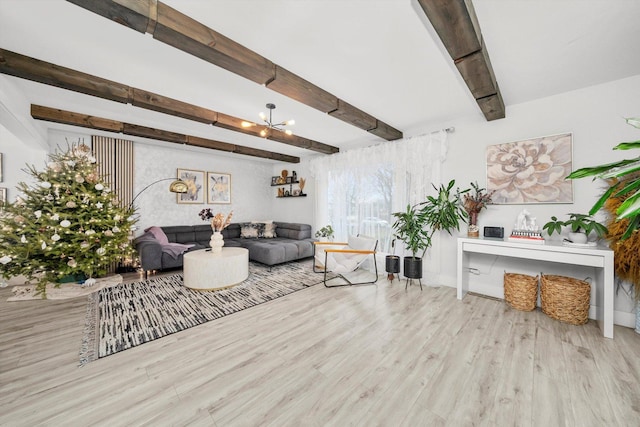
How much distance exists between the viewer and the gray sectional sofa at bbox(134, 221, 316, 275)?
4.00 metres

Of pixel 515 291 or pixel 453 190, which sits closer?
pixel 515 291

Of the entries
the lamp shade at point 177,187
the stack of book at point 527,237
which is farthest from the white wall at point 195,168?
the stack of book at point 527,237

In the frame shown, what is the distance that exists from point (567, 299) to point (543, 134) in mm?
1924

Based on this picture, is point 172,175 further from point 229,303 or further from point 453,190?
point 453,190

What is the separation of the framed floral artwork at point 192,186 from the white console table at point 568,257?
5.34 meters

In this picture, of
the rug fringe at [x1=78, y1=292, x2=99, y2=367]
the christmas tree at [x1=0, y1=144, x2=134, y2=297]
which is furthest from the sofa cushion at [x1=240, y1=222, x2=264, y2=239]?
the rug fringe at [x1=78, y1=292, x2=99, y2=367]

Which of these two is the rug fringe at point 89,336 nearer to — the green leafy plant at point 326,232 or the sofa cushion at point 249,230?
the sofa cushion at point 249,230

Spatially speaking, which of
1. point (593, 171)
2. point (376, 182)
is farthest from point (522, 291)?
point (376, 182)

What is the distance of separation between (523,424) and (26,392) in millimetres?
3100

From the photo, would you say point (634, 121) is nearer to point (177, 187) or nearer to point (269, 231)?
point (177, 187)

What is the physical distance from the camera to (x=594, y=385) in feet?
5.31

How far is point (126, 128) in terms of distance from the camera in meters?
3.82

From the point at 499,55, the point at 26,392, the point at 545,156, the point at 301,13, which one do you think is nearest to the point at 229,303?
the point at 26,392

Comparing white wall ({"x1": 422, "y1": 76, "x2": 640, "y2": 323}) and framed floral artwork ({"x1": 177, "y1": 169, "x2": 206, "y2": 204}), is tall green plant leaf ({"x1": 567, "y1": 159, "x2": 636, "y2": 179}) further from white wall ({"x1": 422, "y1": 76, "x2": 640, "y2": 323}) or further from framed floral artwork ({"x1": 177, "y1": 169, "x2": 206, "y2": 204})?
framed floral artwork ({"x1": 177, "y1": 169, "x2": 206, "y2": 204})
